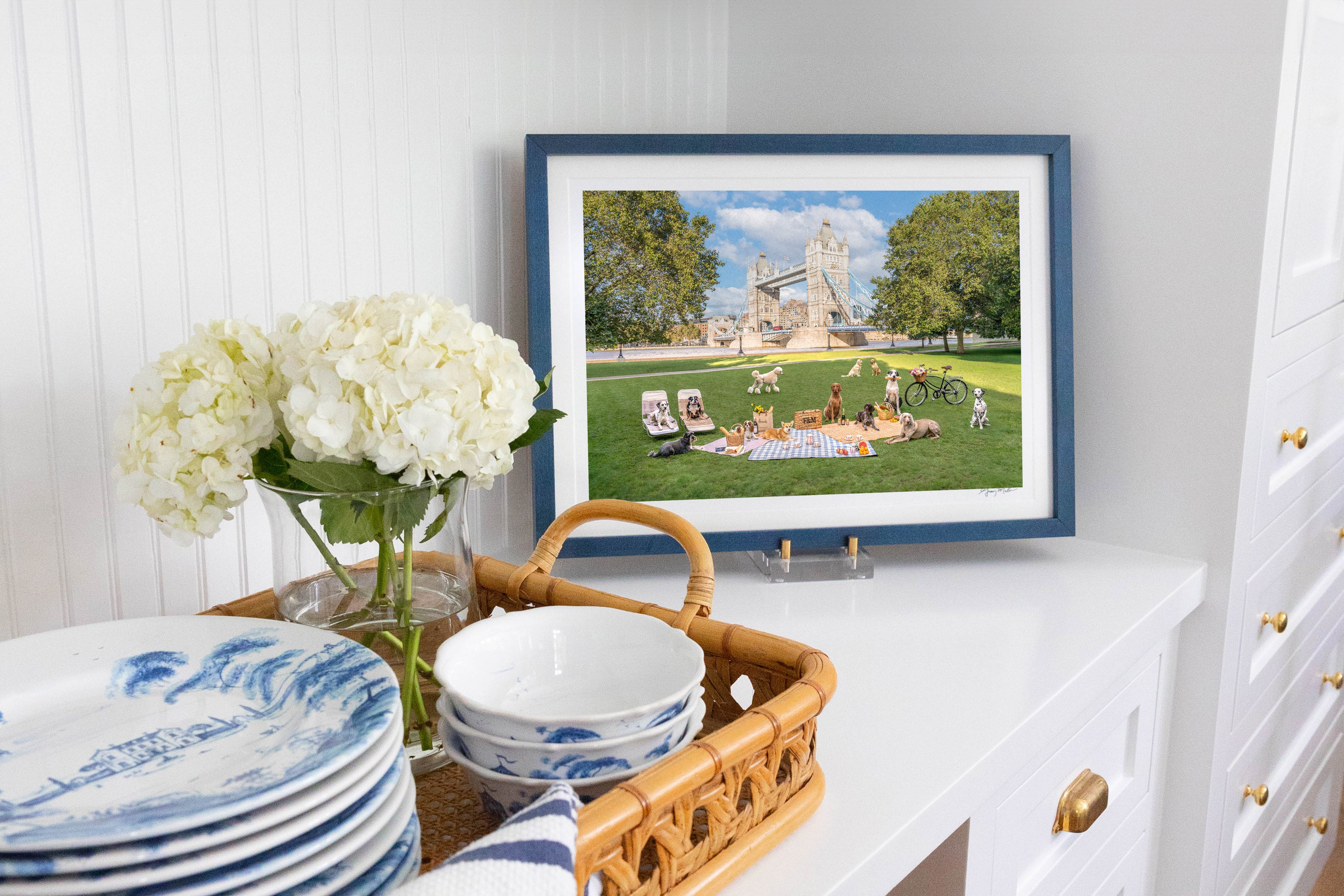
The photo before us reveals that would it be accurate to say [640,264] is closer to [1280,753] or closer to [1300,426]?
[1300,426]

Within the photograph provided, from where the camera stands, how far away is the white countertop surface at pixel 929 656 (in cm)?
65

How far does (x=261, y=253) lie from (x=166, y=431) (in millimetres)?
372

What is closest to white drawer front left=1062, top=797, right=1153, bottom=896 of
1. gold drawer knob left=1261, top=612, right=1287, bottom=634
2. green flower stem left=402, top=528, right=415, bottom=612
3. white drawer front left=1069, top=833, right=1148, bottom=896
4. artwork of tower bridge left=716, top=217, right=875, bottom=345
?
white drawer front left=1069, top=833, right=1148, bottom=896

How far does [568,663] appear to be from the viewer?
2.24 feet

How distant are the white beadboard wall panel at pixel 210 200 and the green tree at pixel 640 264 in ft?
0.45

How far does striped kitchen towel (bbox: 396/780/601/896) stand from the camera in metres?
0.41

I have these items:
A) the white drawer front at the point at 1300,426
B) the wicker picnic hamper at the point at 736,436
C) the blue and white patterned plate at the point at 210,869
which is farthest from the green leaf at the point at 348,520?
the white drawer front at the point at 1300,426

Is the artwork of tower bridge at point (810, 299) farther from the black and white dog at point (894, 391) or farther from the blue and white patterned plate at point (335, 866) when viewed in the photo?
the blue and white patterned plate at point (335, 866)

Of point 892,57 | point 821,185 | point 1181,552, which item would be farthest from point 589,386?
point 1181,552

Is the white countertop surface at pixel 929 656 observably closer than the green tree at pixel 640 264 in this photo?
Yes

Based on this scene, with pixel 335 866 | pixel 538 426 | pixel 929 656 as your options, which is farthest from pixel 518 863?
pixel 929 656

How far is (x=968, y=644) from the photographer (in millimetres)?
950

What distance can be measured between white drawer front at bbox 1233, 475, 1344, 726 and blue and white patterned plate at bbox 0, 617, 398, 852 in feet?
3.48

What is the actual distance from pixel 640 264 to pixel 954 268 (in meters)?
0.36
